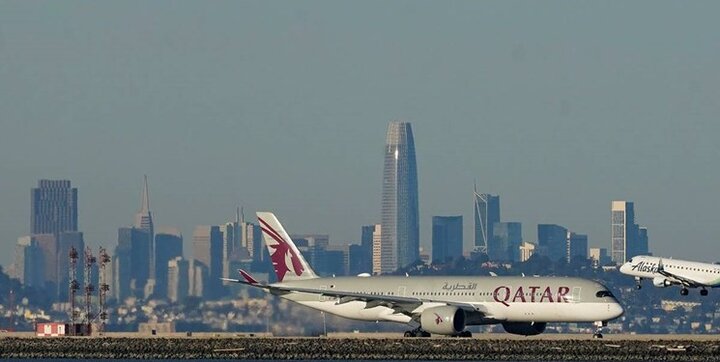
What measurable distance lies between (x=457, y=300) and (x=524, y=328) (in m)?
5.31

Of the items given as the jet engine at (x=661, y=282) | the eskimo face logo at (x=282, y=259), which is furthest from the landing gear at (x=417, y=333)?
the jet engine at (x=661, y=282)

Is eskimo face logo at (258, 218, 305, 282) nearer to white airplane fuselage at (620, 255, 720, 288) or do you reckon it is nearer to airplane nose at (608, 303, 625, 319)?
airplane nose at (608, 303, 625, 319)

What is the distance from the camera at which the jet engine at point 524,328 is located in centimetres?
14250

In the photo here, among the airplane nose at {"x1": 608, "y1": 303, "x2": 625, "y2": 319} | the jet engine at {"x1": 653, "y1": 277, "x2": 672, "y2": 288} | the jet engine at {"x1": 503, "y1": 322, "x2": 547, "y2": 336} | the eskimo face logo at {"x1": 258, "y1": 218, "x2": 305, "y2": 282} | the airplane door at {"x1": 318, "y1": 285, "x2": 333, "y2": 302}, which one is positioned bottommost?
the jet engine at {"x1": 503, "y1": 322, "x2": 547, "y2": 336}

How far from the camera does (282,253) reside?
151875 millimetres

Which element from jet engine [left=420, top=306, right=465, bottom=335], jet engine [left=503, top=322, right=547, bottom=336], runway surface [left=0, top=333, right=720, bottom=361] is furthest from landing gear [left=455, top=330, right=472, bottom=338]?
jet engine [left=503, top=322, right=547, bottom=336]

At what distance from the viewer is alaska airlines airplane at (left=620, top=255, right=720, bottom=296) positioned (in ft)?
535

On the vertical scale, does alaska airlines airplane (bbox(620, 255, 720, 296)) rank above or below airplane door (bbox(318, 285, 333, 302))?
above

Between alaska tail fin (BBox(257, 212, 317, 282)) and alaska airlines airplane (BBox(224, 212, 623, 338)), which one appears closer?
alaska airlines airplane (BBox(224, 212, 623, 338))

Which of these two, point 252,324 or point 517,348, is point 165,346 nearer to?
point 517,348

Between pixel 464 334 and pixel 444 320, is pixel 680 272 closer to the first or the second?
pixel 464 334

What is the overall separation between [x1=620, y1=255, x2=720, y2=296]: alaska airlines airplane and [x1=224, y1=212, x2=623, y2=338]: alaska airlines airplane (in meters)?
21.9

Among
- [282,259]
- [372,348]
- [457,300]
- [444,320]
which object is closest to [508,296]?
[457,300]

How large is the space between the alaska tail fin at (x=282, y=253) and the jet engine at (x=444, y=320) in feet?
45.7
